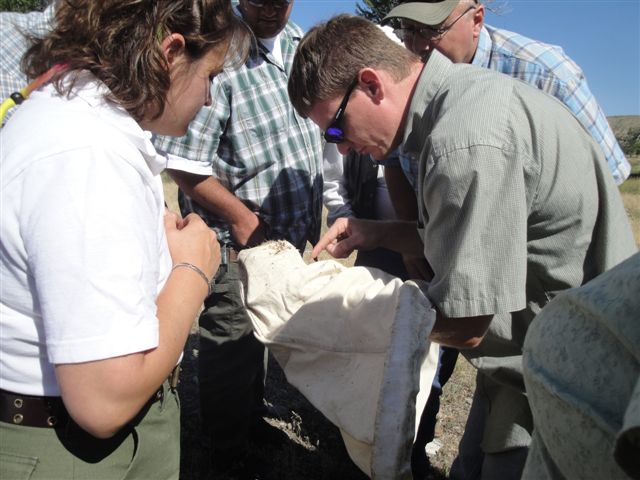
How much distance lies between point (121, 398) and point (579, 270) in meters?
1.44

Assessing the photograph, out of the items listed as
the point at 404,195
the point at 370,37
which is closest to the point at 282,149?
the point at 404,195

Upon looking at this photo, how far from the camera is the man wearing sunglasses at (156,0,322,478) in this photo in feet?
9.53

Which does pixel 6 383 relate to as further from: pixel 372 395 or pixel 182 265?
pixel 372 395

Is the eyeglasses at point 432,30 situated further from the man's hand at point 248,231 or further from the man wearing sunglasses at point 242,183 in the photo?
the man's hand at point 248,231

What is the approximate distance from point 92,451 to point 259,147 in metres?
1.88

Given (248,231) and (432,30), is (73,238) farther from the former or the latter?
(432,30)

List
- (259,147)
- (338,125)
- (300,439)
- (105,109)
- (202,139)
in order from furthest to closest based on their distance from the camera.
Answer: (300,439)
(259,147)
(202,139)
(338,125)
(105,109)

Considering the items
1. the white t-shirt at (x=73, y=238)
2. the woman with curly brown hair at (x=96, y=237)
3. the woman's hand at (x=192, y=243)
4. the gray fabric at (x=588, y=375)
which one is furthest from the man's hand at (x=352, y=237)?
the gray fabric at (x=588, y=375)

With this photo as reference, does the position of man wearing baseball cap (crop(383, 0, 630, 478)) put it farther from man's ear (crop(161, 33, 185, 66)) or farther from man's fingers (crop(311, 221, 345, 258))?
man's ear (crop(161, 33, 185, 66))

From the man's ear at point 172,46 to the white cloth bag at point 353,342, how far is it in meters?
0.85

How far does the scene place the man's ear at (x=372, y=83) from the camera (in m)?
2.04

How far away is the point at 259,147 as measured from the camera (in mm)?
2990

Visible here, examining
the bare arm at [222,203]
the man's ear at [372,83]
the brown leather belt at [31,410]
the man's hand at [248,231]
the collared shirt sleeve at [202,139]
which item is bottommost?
the man's hand at [248,231]

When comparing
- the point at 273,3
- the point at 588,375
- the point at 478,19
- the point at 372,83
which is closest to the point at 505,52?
the point at 478,19
